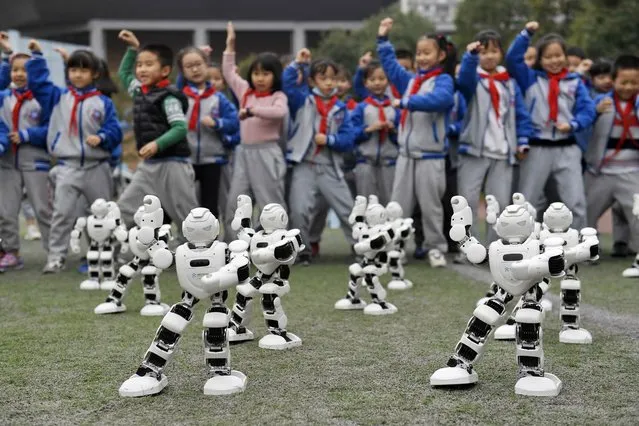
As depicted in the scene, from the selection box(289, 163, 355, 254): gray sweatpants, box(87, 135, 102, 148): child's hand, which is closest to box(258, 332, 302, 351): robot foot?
box(87, 135, 102, 148): child's hand

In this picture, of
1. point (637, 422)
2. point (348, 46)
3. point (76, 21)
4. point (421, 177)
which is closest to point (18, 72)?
point (421, 177)

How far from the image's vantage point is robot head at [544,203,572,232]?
5.07 metres

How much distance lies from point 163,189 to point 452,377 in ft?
14.4

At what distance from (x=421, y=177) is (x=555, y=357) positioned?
3.80m

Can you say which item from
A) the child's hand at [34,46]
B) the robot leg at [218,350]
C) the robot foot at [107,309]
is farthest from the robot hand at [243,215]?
the child's hand at [34,46]

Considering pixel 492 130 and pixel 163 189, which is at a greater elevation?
pixel 492 130

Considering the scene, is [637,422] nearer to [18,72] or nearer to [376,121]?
[376,121]

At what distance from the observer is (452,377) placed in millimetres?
4051

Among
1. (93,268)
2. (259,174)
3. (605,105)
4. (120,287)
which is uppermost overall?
(605,105)

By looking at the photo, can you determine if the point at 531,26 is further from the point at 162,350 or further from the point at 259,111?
the point at 162,350

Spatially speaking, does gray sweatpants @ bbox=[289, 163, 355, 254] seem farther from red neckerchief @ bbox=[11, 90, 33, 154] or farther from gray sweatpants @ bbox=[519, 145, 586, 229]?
red neckerchief @ bbox=[11, 90, 33, 154]

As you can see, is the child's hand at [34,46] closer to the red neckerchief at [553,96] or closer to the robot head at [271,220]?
the robot head at [271,220]

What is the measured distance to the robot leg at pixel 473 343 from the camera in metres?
4.08

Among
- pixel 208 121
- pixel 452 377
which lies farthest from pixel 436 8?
pixel 452 377
